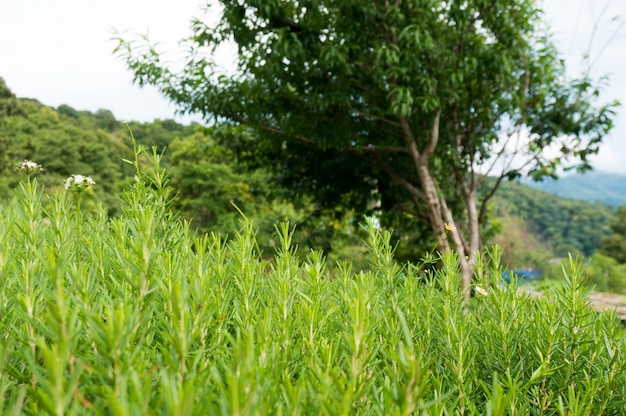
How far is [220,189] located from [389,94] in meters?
24.1

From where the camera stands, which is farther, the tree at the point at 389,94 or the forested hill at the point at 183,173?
the forested hill at the point at 183,173

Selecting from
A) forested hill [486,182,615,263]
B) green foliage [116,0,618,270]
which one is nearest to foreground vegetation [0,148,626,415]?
green foliage [116,0,618,270]

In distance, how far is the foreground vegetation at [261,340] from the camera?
0.50 m

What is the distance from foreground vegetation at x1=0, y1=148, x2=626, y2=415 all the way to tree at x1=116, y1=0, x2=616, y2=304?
180 inches

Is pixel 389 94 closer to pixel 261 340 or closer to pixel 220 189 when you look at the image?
pixel 261 340

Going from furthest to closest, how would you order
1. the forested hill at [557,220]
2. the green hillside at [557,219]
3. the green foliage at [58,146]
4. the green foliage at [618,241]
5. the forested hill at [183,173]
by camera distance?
the forested hill at [557,220], the green hillside at [557,219], the green foliage at [618,241], the green foliage at [58,146], the forested hill at [183,173]

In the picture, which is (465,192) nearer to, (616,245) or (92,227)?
(92,227)

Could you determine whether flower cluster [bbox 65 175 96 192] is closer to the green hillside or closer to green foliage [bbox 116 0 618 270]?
green foliage [bbox 116 0 618 270]

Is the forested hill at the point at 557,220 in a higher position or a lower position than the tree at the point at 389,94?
lower

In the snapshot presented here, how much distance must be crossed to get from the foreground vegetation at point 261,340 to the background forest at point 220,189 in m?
7.45

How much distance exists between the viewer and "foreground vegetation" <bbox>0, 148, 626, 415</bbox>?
50cm

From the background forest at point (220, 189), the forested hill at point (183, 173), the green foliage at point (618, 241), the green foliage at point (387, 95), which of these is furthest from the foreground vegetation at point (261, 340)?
the green foliage at point (618, 241)

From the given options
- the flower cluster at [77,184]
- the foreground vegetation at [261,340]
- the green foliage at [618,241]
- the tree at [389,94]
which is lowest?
the green foliage at [618,241]

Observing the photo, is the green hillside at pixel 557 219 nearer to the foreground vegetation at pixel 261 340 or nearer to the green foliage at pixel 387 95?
the green foliage at pixel 387 95
